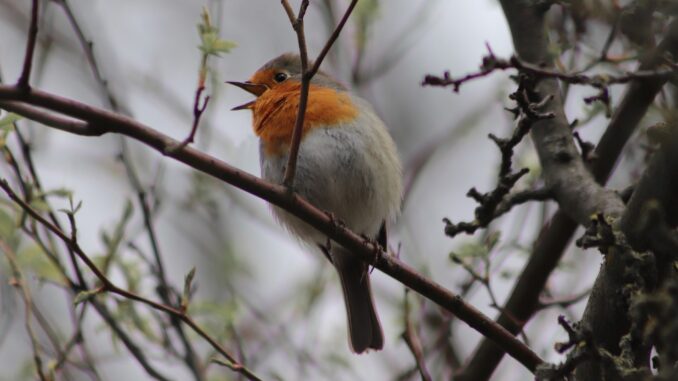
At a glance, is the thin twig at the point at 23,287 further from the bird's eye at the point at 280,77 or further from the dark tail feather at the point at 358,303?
the bird's eye at the point at 280,77

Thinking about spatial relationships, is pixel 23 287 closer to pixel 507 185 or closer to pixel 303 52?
pixel 303 52

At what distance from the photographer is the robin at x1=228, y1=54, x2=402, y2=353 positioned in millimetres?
4418

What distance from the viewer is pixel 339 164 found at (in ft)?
14.5

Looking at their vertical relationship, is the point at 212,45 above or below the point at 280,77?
below

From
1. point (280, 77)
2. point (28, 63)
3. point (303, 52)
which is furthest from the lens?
point (280, 77)

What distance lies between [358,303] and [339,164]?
1.14 meters

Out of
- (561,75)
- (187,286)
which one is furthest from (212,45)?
(561,75)

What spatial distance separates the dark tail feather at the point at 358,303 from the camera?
197 inches

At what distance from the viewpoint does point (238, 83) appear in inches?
203

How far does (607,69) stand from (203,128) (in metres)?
2.83

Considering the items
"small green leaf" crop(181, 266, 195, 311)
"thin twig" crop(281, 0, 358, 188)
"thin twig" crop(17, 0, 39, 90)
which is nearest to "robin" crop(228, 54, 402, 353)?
"small green leaf" crop(181, 266, 195, 311)

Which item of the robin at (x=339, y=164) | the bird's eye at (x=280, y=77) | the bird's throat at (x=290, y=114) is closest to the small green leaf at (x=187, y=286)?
the robin at (x=339, y=164)

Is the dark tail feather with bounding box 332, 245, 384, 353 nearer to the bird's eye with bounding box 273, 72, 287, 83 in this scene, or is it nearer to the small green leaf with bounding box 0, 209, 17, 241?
the bird's eye with bounding box 273, 72, 287, 83

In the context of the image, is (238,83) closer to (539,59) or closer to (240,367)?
(539,59)
